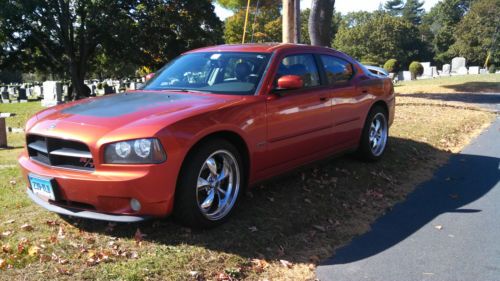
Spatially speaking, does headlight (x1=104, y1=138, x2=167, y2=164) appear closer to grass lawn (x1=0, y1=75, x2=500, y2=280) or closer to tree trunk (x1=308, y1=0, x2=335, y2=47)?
grass lawn (x1=0, y1=75, x2=500, y2=280)

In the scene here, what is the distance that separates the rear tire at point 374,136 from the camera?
632 cm

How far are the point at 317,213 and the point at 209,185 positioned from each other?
1.36 metres

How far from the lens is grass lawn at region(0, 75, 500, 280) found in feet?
10.9

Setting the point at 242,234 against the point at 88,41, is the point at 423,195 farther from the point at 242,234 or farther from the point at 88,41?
the point at 88,41

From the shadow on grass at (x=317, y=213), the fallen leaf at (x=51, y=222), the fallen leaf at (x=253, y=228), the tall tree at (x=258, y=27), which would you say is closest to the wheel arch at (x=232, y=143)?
the fallen leaf at (x=253, y=228)

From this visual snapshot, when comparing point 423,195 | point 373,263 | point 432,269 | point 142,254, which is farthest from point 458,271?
point 142,254

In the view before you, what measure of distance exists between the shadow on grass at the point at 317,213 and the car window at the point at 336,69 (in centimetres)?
120

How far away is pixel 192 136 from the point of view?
359 cm

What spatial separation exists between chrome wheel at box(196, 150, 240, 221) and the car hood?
1.57ft

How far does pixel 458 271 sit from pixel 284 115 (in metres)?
2.08

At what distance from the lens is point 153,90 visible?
484cm

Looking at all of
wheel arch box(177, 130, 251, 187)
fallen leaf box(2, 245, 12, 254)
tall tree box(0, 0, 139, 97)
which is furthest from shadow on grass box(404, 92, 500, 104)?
tall tree box(0, 0, 139, 97)

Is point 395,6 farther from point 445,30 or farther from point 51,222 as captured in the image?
point 51,222

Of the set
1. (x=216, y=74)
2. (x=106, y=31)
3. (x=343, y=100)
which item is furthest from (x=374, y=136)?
(x=106, y=31)
